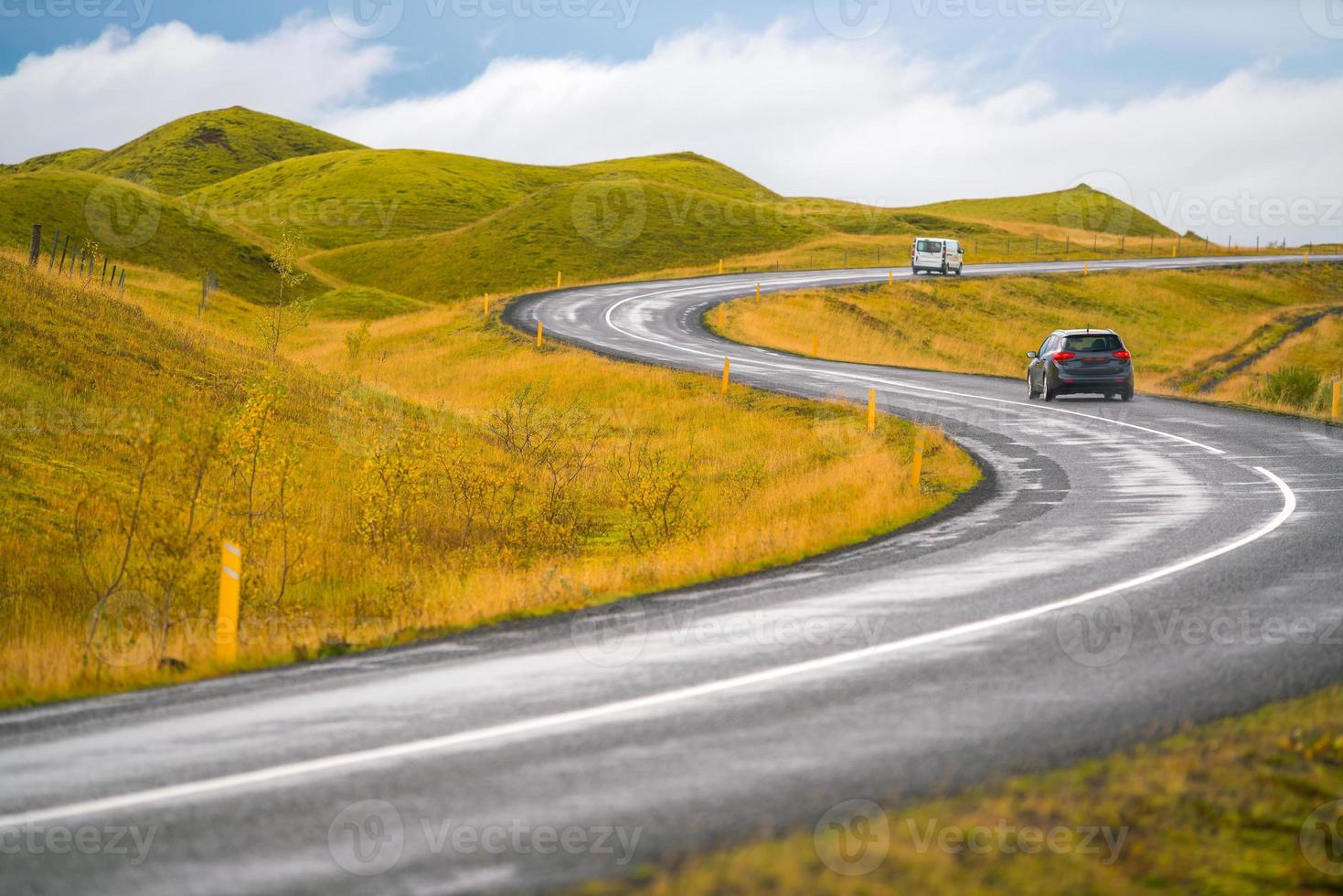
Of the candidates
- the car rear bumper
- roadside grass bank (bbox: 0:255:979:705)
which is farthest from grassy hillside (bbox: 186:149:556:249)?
the car rear bumper

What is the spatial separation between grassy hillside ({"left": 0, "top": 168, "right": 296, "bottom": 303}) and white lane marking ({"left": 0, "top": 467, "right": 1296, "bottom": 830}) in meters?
69.9

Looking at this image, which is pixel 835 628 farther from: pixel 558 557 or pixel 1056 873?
pixel 558 557

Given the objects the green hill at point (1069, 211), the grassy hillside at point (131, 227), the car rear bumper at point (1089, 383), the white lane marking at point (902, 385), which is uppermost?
the green hill at point (1069, 211)

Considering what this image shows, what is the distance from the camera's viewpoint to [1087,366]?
88.3 ft

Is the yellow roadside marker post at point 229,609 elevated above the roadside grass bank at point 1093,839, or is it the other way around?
the roadside grass bank at point 1093,839

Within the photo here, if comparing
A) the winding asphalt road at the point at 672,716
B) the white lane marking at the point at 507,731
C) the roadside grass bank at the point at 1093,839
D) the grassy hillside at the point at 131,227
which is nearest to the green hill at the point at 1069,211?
the grassy hillside at the point at 131,227

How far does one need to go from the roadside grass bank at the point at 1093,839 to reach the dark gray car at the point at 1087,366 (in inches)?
866

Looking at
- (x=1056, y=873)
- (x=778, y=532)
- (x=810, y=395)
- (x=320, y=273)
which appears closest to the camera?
(x=1056, y=873)

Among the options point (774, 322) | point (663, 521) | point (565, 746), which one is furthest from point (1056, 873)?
point (774, 322)

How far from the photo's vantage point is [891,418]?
81.0 feet

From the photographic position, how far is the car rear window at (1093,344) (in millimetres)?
26922

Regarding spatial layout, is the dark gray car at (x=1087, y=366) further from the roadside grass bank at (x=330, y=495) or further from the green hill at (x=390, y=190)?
the green hill at (x=390, y=190)

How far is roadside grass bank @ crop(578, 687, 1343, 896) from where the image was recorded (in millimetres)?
4551

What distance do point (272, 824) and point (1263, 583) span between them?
8718 mm
